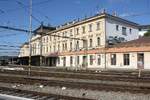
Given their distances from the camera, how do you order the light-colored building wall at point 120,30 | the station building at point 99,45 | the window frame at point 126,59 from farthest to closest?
1. the light-colored building wall at point 120,30
2. the station building at point 99,45
3. the window frame at point 126,59

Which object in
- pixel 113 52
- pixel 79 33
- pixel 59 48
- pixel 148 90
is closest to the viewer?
pixel 148 90

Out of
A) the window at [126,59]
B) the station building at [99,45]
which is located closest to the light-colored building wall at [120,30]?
the station building at [99,45]

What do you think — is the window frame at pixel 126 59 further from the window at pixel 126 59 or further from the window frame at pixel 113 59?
the window frame at pixel 113 59

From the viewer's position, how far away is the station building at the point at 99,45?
4541 centimetres

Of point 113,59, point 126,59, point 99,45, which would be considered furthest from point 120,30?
point 126,59

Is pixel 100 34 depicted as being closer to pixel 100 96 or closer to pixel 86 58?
pixel 86 58

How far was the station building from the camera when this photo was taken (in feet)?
149

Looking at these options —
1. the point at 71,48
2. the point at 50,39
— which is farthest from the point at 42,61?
the point at 71,48

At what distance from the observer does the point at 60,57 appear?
64.8 metres

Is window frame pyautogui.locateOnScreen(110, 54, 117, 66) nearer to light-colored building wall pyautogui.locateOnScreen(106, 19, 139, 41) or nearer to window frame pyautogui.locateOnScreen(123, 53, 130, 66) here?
window frame pyautogui.locateOnScreen(123, 53, 130, 66)

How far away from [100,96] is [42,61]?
60209mm

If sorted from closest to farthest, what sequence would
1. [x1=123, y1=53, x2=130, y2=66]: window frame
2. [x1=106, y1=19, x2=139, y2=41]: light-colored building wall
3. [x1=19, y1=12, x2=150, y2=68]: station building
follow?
[x1=123, y1=53, x2=130, y2=66]: window frame, [x1=19, y1=12, x2=150, y2=68]: station building, [x1=106, y1=19, x2=139, y2=41]: light-colored building wall

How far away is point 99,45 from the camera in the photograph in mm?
53594

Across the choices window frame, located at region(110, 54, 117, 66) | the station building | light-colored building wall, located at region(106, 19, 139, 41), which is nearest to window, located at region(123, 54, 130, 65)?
the station building
